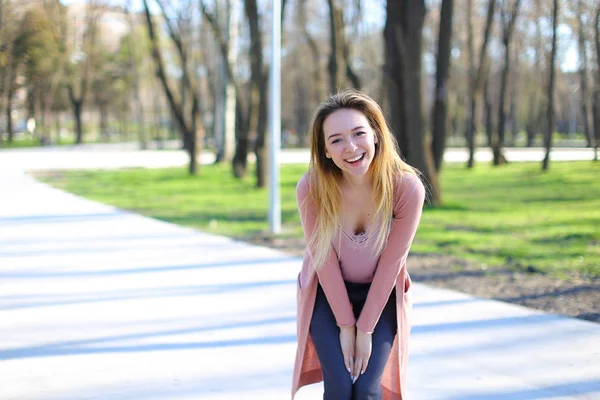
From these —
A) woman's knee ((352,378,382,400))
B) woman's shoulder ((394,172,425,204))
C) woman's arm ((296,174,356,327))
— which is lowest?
woman's knee ((352,378,382,400))

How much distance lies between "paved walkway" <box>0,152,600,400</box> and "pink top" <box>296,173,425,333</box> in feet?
4.81

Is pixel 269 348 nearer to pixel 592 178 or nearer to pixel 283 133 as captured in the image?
pixel 592 178

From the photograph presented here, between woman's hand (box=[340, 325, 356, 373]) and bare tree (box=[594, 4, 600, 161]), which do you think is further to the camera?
bare tree (box=[594, 4, 600, 161])

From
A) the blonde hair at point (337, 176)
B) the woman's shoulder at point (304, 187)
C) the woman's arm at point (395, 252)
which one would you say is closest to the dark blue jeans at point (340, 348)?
the woman's arm at point (395, 252)

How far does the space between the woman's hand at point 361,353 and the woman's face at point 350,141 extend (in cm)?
67

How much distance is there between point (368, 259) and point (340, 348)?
39 cm

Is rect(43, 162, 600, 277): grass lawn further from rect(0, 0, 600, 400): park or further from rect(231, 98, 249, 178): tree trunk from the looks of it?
rect(231, 98, 249, 178): tree trunk

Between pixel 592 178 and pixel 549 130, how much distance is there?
4.96 meters

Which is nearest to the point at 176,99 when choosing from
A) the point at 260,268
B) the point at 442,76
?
the point at 442,76

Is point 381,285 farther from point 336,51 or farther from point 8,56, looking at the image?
point 8,56

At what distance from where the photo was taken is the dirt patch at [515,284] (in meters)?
6.61

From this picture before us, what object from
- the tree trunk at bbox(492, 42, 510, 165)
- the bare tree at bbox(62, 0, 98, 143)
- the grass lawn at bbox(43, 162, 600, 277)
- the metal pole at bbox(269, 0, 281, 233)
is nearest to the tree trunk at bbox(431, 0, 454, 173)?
the grass lawn at bbox(43, 162, 600, 277)

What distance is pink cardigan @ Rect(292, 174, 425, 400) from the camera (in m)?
3.08

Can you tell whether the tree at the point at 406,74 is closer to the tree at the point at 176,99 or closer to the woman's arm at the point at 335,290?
the tree at the point at 176,99
